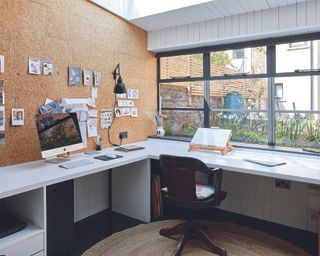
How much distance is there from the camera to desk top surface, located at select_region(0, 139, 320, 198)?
166 centimetres

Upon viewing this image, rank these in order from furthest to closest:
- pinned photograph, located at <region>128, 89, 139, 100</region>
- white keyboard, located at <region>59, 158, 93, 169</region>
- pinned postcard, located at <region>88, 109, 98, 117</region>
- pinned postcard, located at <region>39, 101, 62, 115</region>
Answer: pinned photograph, located at <region>128, 89, 139, 100</region>
pinned postcard, located at <region>88, 109, 98, 117</region>
pinned postcard, located at <region>39, 101, 62, 115</region>
white keyboard, located at <region>59, 158, 93, 169</region>

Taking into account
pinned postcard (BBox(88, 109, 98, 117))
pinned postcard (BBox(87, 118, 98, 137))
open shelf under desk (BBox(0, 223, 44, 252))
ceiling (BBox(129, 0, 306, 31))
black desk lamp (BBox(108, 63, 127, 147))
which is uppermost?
ceiling (BBox(129, 0, 306, 31))

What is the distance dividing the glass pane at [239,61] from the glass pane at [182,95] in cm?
31

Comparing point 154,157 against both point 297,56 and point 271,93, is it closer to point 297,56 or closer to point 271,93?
point 271,93

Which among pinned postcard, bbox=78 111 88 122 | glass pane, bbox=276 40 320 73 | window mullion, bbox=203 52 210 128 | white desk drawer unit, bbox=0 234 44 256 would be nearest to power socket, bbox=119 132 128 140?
pinned postcard, bbox=78 111 88 122

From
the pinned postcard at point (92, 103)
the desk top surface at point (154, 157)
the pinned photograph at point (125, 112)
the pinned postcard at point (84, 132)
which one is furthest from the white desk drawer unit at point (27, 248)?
the pinned photograph at point (125, 112)

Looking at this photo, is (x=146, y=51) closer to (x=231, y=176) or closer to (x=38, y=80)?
(x=38, y=80)

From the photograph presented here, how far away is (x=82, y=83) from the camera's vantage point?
8.60 feet

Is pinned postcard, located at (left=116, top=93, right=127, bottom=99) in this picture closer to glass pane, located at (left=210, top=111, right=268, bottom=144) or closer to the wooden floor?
glass pane, located at (left=210, top=111, right=268, bottom=144)

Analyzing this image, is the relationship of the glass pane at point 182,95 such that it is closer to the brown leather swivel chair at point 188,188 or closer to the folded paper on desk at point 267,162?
the folded paper on desk at point 267,162

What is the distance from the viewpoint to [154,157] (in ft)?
8.30

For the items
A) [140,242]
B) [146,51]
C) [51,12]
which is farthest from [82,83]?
[140,242]

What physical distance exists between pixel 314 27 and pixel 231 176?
1.70 m

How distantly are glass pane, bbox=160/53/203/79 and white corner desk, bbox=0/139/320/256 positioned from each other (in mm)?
942
